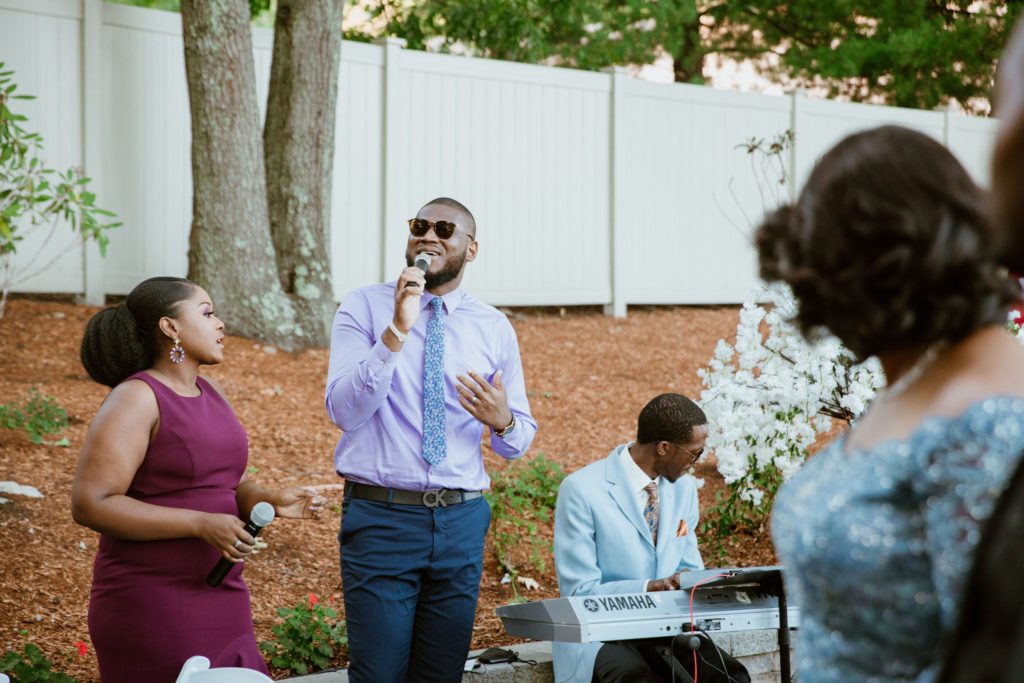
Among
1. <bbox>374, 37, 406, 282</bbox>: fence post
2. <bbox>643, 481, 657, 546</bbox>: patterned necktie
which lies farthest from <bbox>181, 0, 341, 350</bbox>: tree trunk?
<bbox>643, 481, 657, 546</bbox>: patterned necktie

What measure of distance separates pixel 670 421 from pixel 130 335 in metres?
2.33

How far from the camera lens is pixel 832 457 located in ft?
5.14

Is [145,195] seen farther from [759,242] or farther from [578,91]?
[759,242]

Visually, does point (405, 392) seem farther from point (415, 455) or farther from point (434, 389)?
point (415, 455)

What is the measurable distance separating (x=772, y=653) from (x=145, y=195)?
23.3 feet

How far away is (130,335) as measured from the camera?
10.8 feet

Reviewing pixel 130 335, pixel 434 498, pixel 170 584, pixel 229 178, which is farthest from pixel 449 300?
pixel 229 178

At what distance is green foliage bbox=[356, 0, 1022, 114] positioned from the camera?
527 inches

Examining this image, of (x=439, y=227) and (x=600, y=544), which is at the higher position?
(x=439, y=227)

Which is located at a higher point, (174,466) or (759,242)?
(759,242)

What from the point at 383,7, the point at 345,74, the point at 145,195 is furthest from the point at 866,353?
the point at 383,7

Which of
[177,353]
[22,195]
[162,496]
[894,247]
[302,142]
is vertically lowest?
[162,496]

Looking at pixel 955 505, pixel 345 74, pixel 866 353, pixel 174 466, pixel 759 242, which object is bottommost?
pixel 174 466

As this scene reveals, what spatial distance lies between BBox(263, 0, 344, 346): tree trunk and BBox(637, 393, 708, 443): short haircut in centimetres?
502
